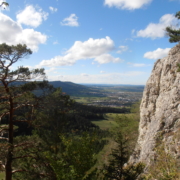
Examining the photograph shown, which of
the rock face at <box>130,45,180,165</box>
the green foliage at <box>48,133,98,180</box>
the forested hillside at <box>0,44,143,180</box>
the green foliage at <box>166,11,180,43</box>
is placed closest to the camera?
the green foliage at <box>48,133,98,180</box>

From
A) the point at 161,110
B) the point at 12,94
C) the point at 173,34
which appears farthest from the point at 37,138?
the point at 173,34

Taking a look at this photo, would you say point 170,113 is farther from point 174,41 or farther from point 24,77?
point 24,77

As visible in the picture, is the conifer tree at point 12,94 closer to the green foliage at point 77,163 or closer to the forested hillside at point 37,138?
the forested hillside at point 37,138

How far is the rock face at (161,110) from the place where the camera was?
498 inches

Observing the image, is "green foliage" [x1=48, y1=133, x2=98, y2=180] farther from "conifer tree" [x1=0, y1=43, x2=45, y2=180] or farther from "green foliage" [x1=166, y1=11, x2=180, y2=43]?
"green foliage" [x1=166, y1=11, x2=180, y2=43]

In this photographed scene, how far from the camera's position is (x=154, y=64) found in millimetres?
22125

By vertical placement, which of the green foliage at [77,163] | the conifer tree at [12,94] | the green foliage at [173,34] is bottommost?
the green foliage at [77,163]

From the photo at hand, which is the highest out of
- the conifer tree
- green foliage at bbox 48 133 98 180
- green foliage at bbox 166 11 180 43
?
green foliage at bbox 166 11 180 43

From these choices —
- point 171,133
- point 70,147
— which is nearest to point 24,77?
point 70,147

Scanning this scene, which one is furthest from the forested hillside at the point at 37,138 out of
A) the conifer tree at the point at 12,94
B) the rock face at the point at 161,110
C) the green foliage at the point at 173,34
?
the green foliage at the point at 173,34

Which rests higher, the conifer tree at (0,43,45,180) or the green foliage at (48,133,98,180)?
the conifer tree at (0,43,45,180)

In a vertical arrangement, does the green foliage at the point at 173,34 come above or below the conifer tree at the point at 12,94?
above

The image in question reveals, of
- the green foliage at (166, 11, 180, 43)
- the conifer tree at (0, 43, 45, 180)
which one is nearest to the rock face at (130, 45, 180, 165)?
the green foliage at (166, 11, 180, 43)

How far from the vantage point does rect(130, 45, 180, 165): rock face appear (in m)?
12.6
